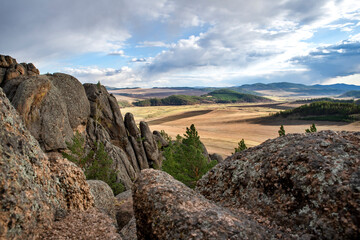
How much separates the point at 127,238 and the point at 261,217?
5529 mm

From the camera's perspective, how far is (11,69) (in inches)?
1396

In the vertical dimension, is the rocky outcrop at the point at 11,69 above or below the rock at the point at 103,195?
above

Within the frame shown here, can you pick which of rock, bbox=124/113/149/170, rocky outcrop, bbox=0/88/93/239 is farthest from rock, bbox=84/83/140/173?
rocky outcrop, bbox=0/88/93/239

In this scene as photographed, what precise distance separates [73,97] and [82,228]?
38.8m

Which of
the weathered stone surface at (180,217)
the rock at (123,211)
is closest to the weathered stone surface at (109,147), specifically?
the rock at (123,211)

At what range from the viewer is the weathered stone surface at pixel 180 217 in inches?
232

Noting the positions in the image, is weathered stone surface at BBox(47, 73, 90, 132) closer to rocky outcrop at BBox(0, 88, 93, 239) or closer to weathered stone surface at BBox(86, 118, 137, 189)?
weathered stone surface at BBox(86, 118, 137, 189)

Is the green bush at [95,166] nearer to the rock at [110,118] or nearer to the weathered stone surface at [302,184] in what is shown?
the rock at [110,118]

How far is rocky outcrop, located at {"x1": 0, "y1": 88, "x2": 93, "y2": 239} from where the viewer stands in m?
6.29

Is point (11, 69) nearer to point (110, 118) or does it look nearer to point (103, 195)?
point (110, 118)

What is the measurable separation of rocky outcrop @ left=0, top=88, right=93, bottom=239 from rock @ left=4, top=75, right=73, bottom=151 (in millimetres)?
25498

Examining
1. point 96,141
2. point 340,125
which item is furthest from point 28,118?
point 340,125

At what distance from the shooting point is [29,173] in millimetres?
7707

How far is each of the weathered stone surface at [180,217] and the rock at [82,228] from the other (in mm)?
2116
